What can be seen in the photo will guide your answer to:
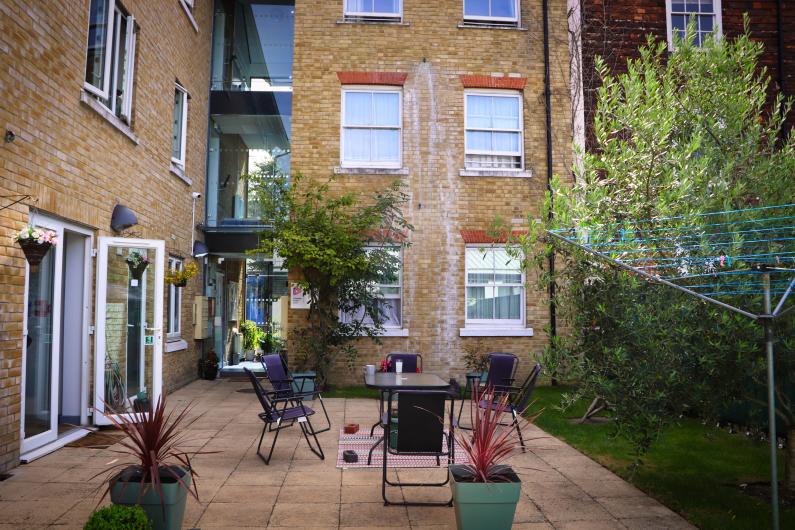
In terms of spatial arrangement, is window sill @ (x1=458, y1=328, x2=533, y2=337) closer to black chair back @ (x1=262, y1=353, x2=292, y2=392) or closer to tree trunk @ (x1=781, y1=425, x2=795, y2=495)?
black chair back @ (x1=262, y1=353, x2=292, y2=392)

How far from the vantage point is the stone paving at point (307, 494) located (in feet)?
14.3

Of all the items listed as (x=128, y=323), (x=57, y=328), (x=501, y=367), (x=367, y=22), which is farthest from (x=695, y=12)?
(x=57, y=328)

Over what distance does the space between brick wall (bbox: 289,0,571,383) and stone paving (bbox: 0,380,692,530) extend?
14.9 ft

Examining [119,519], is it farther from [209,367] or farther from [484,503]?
[209,367]

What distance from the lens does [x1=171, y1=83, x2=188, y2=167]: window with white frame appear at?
11.3m

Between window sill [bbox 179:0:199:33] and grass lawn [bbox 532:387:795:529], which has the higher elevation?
window sill [bbox 179:0:199:33]

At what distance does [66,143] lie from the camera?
647 centimetres

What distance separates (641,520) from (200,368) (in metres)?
10.0

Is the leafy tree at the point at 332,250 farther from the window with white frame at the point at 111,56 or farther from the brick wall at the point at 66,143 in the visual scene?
the window with white frame at the point at 111,56

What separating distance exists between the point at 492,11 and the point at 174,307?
26.1 ft

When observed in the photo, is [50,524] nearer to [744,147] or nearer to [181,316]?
[744,147]

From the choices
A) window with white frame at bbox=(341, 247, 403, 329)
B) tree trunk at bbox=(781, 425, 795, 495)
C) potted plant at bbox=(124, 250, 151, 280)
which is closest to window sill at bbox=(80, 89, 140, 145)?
potted plant at bbox=(124, 250, 151, 280)

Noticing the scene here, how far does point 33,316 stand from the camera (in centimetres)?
622

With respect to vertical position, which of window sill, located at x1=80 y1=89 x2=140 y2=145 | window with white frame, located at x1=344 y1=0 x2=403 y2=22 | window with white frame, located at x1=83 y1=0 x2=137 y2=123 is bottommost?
window sill, located at x1=80 y1=89 x2=140 y2=145
